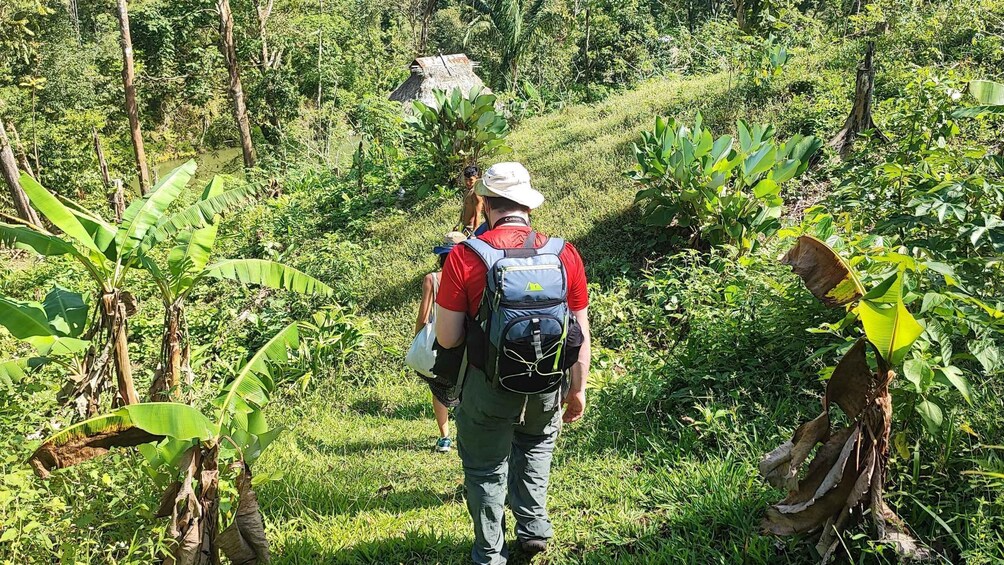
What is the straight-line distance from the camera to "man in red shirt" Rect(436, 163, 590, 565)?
257cm

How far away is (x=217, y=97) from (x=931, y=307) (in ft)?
97.3

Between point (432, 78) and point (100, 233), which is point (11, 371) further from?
point (432, 78)

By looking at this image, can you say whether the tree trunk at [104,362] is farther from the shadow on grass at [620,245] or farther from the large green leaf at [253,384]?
the shadow on grass at [620,245]

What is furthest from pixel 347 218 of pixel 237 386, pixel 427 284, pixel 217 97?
pixel 217 97

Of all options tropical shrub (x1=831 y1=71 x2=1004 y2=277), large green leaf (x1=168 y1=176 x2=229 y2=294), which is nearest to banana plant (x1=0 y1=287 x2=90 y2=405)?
large green leaf (x1=168 y1=176 x2=229 y2=294)

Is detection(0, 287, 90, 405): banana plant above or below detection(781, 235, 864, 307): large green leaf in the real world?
below

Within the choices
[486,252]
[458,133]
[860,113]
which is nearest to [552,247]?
[486,252]

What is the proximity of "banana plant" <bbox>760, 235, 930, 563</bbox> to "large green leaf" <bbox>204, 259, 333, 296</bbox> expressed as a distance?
321 cm

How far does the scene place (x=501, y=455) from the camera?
2723mm

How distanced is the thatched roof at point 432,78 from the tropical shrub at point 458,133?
11.1m

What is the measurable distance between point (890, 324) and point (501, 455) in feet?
5.13

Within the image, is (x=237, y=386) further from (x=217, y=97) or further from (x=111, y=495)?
(x=217, y=97)

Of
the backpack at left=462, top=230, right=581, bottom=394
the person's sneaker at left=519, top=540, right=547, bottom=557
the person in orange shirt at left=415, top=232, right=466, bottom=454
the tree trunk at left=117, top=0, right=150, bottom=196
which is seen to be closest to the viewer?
the backpack at left=462, top=230, right=581, bottom=394

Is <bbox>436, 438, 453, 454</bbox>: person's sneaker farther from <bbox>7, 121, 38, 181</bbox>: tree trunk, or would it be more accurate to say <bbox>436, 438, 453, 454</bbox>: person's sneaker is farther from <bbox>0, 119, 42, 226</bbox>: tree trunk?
<bbox>7, 121, 38, 181</bbox>: tree trunk
